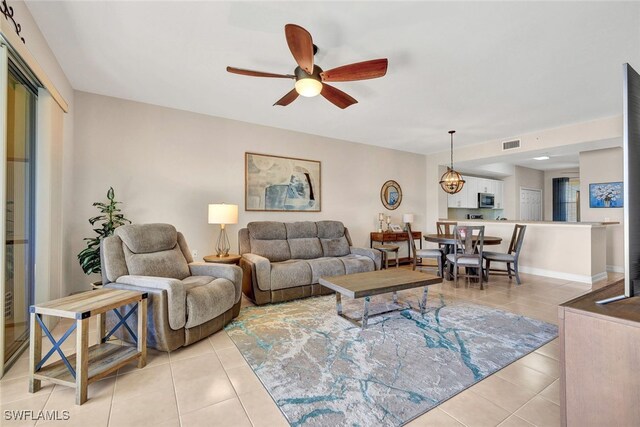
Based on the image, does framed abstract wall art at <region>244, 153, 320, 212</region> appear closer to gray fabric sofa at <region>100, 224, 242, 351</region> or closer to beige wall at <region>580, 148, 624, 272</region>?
gray fabric sofa at <region>100, 224, 242, 351</region>

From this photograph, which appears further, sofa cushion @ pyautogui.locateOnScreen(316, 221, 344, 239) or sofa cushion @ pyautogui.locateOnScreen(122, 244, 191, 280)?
sofa cushion @ pyautogui.locateOnScreen(316, 221, 344, 239)

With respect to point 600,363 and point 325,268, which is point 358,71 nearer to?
point 600,363

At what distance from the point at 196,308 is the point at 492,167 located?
7.71m

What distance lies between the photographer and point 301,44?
1915 mm

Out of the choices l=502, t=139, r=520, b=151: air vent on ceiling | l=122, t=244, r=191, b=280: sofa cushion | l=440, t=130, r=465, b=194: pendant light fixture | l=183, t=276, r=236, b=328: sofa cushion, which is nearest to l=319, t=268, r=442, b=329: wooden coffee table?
l=183, t=276, r=236, b=328: sofa cushion

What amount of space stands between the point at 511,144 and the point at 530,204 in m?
4.23

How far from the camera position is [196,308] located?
2264mm

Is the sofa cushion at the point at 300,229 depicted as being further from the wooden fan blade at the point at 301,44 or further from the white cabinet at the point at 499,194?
the white cabinet at the point at 499,194

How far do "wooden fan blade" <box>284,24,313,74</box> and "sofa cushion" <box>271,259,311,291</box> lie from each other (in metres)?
2.21

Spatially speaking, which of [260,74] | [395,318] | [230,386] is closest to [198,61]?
[260,74]

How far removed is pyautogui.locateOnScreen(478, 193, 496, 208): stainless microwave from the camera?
7.66 meters

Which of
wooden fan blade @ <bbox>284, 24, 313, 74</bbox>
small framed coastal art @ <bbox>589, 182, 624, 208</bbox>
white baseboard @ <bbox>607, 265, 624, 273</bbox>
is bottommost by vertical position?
white baseboard @ <bbox>607, 265, 624, 273</bbox>

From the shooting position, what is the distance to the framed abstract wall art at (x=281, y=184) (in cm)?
450

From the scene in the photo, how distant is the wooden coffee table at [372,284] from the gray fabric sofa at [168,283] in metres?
1.01
